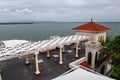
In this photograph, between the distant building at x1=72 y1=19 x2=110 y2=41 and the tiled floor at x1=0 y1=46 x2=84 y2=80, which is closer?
the tiled floor at x1=0 y1=46 x2=84 y2=80

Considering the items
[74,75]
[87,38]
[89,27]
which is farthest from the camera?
[89,27]

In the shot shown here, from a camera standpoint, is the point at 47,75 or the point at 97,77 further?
the point at 47,75

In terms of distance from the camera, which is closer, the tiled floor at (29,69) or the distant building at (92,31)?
the tiled floor at (29,69)

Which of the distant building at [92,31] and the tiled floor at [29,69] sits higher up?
the distant building at [92,31]

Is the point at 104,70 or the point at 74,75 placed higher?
the point at 74,75

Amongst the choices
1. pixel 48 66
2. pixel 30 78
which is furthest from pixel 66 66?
pixel 30 78

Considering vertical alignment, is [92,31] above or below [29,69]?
above

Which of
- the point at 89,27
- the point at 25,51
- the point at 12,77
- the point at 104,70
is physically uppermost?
the point at 89,27

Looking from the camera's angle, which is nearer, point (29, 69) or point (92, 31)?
point (29, 69)

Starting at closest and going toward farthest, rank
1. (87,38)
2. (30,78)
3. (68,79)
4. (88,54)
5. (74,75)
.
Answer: (68,79)
(74,75)
(30,78)
(88,54)
(87,38)

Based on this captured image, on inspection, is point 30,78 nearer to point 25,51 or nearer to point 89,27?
point 25,51

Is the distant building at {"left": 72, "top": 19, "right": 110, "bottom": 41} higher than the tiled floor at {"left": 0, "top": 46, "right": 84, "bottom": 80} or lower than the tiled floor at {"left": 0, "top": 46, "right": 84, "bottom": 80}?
higher

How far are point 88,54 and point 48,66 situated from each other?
21.4ft

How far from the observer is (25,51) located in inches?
658
